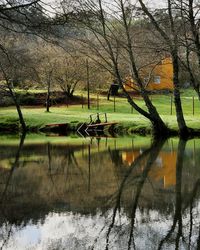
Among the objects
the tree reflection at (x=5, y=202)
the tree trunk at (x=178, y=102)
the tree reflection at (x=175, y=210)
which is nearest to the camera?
the tree reflection at (x=175, y=210)

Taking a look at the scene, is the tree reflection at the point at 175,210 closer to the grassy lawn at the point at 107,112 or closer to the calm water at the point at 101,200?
the calm water at the point at 101,200

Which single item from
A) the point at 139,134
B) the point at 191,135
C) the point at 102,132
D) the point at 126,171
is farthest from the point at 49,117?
the point at 126,171

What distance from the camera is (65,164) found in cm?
2136

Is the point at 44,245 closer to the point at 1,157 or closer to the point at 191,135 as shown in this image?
the point at 1,157

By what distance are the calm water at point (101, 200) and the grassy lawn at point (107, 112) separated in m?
15.8

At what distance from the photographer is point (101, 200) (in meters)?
13.5

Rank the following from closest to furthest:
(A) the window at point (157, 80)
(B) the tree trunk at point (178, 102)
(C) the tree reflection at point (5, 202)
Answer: (C) the tree reflection at point (5, 202), (B) the tree trunk at point (178, 102), (A) the window at point (157, 80)

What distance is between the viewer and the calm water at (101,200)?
9.88 meters

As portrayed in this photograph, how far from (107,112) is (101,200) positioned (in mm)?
41188

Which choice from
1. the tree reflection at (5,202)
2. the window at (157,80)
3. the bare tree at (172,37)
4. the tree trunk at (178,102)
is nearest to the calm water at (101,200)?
the tree reflection at (5,202)

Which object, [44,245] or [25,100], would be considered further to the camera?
[25,100]

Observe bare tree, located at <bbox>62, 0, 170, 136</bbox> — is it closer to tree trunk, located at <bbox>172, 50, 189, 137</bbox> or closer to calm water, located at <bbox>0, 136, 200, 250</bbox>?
tree trunk, located at <bbox>172, 50, 189, 137</bbox>

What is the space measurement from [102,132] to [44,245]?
3028 centimetres

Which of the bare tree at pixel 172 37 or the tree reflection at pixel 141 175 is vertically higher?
the bare tree at pixel 172 37
